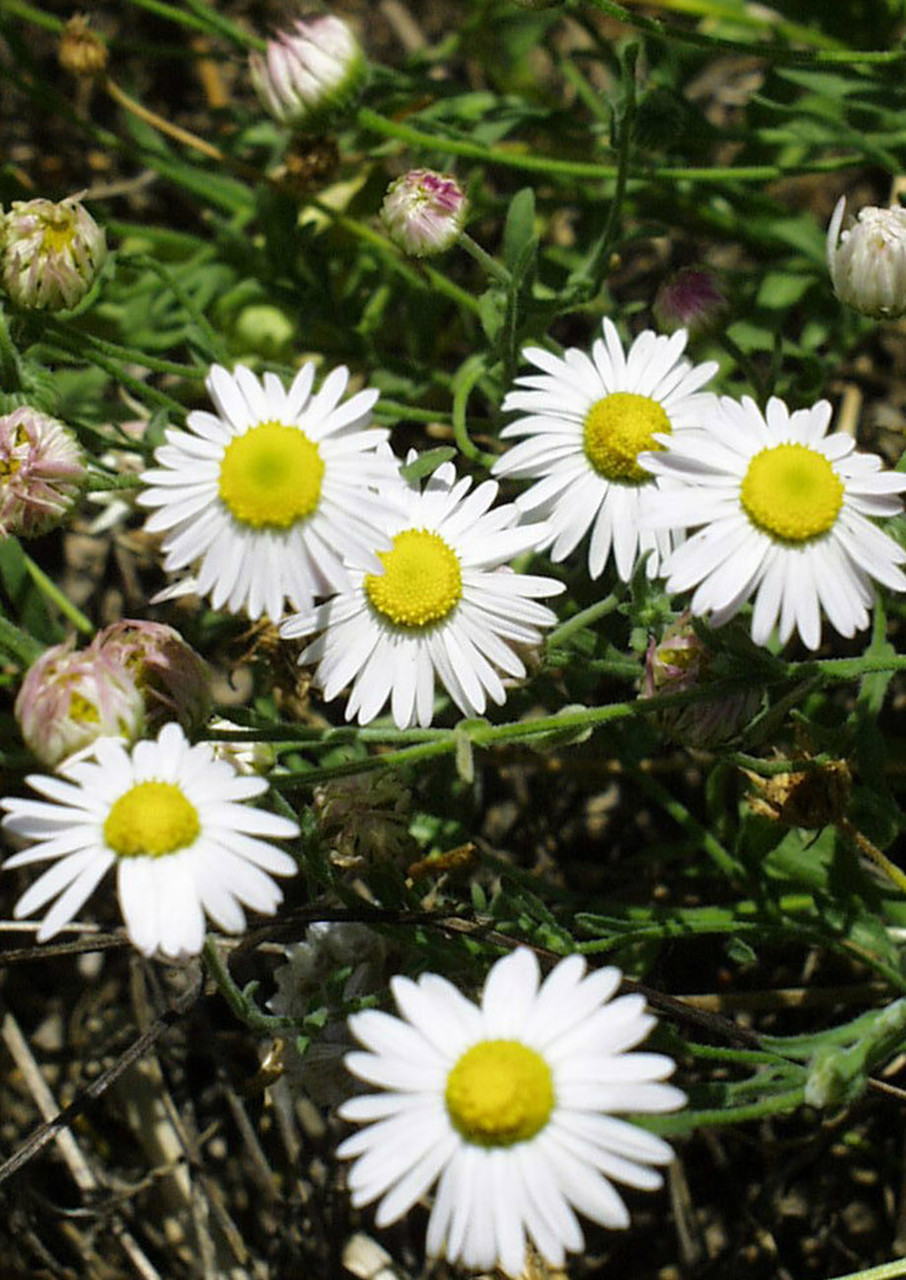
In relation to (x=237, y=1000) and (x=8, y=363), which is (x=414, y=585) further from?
(x=8, y=363)

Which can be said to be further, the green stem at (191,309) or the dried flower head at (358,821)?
the green stem at (191,309)

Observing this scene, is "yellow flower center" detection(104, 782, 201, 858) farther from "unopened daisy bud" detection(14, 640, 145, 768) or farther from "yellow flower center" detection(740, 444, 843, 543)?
"yellow flower center" detection(740, 444, 843, 543)

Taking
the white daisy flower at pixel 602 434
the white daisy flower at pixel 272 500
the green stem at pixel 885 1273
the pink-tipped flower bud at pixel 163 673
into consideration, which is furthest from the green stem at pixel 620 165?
the green stem at pixel 885 1273

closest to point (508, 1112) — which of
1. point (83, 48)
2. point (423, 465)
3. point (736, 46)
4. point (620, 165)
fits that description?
point (423, 465)

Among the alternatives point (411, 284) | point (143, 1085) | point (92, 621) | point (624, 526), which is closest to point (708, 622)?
point (624, 526)

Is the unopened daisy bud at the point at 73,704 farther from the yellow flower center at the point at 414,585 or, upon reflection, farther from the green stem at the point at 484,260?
the green stem at the point at 484,260

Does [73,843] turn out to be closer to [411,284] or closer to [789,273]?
[411,284]
